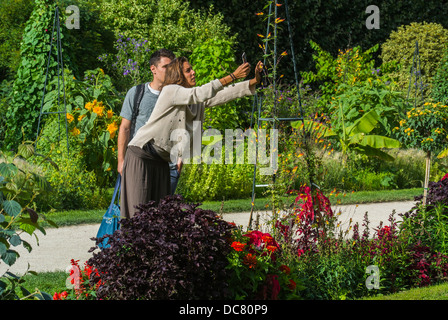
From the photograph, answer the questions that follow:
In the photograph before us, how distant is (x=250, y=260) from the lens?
3.75 metres

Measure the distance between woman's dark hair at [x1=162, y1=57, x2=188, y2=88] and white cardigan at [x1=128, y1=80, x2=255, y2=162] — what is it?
10cm

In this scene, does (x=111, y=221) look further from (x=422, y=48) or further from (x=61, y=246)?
(x=422, y=48)

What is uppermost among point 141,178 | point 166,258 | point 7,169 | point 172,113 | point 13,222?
point 172,113

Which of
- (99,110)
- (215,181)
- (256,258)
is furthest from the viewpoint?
(99,110)

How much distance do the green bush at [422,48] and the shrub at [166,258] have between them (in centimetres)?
1140

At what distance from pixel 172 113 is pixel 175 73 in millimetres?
281

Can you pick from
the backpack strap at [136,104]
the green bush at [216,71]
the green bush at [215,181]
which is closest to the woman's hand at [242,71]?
the backpack strap at [136,104]

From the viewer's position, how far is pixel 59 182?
761 centimetres

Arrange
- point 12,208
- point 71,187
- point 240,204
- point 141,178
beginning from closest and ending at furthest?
point 12,208 → point 141,178 → point 71,187 → point 240,204

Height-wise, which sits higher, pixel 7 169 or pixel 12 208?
pixel 7 169

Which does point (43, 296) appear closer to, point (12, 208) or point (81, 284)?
point (12, 208)

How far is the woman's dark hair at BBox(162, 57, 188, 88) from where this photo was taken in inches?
164

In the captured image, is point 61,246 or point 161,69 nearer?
point 161,69

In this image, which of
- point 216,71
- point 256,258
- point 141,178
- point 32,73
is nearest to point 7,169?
point 141,178
